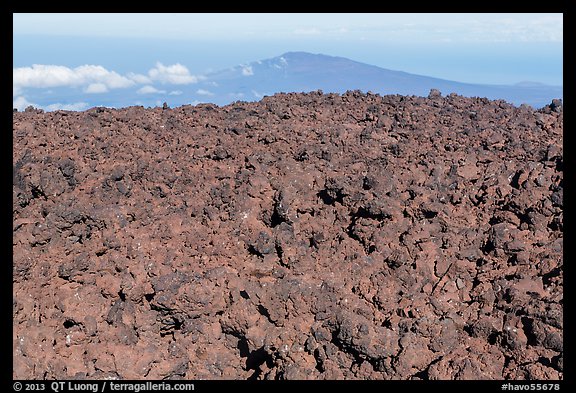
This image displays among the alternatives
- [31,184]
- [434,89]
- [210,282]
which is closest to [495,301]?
[210,282]

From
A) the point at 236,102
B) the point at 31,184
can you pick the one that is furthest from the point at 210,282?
the point at 236,102

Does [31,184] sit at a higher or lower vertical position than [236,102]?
lower

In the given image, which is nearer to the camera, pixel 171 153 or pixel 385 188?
pixel 385 188
